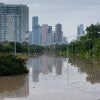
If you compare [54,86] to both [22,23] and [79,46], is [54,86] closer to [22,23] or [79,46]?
[79,46]

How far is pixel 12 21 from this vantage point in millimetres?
131750

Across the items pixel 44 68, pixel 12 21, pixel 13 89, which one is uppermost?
pixel 12 21

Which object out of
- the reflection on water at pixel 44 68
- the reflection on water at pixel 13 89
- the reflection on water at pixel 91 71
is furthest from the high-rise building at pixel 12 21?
the reflection on water at pixel 13 89

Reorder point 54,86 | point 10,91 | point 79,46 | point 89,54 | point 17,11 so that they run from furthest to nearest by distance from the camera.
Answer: point 17,11 → point 79,46 → point 89,54 → point 54,86 → point 10,91

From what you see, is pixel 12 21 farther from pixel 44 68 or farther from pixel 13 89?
pixel 13 89

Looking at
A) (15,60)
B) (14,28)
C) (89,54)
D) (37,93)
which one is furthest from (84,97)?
(14,28)

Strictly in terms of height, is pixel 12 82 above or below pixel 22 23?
below

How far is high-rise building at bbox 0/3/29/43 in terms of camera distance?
131500mm

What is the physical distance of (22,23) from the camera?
135875mm

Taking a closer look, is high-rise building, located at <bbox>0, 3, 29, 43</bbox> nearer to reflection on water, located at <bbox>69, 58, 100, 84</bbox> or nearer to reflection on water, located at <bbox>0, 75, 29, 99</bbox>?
reflection on water, located at <bbox>69, 58, 100, 84</bbox>

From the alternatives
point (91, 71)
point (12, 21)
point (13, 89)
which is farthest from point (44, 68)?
point (12, 21)

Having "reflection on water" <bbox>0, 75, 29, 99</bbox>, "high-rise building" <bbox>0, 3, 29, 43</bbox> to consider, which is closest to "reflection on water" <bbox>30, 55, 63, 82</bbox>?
"reflection on water" <bbox>0, 75, 29, 99</bbox>

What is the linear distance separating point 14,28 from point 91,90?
377ft

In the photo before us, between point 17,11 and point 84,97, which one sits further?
point 17,11
